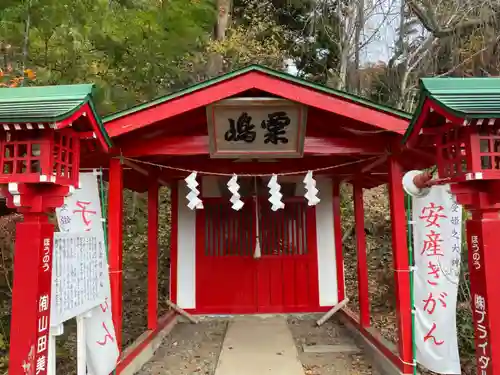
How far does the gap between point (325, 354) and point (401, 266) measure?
7.45ft

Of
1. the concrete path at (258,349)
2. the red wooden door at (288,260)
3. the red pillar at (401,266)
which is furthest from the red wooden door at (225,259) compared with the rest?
the red pillar at (401,266)

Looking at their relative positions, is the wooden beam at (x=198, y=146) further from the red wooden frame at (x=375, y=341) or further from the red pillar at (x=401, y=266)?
the red wooden frame at (x=375, y=341)

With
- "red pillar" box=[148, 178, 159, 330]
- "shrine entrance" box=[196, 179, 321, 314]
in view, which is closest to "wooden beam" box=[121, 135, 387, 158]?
"red pillar" box=[148, 178, 159, 330]

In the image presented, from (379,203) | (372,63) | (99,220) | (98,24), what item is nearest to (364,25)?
(372,63)

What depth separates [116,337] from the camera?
5.15m

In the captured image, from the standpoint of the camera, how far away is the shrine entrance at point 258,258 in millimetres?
8680

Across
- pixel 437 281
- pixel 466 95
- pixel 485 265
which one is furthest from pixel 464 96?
pixel 437 281

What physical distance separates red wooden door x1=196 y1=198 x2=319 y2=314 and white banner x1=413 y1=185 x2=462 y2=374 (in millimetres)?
3579

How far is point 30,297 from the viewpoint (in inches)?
143

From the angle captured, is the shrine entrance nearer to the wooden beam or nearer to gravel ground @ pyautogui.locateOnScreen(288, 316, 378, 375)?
gravel ground @ pyautogui.locateOnScreen(288, 316, 378, 375)

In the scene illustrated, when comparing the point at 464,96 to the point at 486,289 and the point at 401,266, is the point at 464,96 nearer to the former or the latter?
the point at 486,289

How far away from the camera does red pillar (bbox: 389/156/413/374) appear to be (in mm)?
5223

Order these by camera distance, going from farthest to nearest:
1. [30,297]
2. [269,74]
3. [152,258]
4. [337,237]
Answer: [337,237] < [152,258] < [269,74] < [30,297]

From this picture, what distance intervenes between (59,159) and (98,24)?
4.48 m
